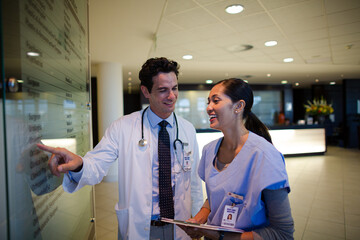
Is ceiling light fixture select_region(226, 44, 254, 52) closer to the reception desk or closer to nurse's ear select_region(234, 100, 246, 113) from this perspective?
the reception desk

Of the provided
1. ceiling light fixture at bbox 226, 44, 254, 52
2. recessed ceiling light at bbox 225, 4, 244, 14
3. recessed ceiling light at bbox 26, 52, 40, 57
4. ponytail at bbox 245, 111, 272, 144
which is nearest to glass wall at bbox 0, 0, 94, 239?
recessed ceiling light at bbox 26, 52, 40, 57

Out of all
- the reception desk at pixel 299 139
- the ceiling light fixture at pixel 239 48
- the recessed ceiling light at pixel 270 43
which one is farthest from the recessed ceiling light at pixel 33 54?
the reception desk at pixel 299 139

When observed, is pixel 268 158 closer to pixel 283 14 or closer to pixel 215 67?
pixel 283 14

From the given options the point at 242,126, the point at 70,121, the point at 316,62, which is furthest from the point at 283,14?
the point at 316,62

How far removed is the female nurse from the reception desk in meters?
7.70

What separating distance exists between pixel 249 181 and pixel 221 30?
3746 millimetres

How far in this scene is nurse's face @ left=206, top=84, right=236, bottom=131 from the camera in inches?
52.8

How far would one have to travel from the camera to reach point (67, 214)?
1.31 metres

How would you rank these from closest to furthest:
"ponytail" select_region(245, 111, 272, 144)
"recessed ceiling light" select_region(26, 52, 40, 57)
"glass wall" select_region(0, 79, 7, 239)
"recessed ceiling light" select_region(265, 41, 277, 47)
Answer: "glass wall" select_region(0, 79, 7, 239) → "recessed ceiling light" select_region(26, 52, 40, 57) → "ponytail" select_region(245, 111, 272, 144) → "recessed ceiling light" select_region(265, 41, 277, 47)

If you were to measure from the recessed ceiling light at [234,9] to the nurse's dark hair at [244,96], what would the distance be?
241 cm

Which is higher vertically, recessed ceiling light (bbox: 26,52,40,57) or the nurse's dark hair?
recessed ceiling light (bbox: 26,52,40,57)

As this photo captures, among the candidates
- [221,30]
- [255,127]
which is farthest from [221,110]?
[221,30]

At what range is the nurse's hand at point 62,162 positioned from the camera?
101cm

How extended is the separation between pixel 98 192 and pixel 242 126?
4.81 meters
